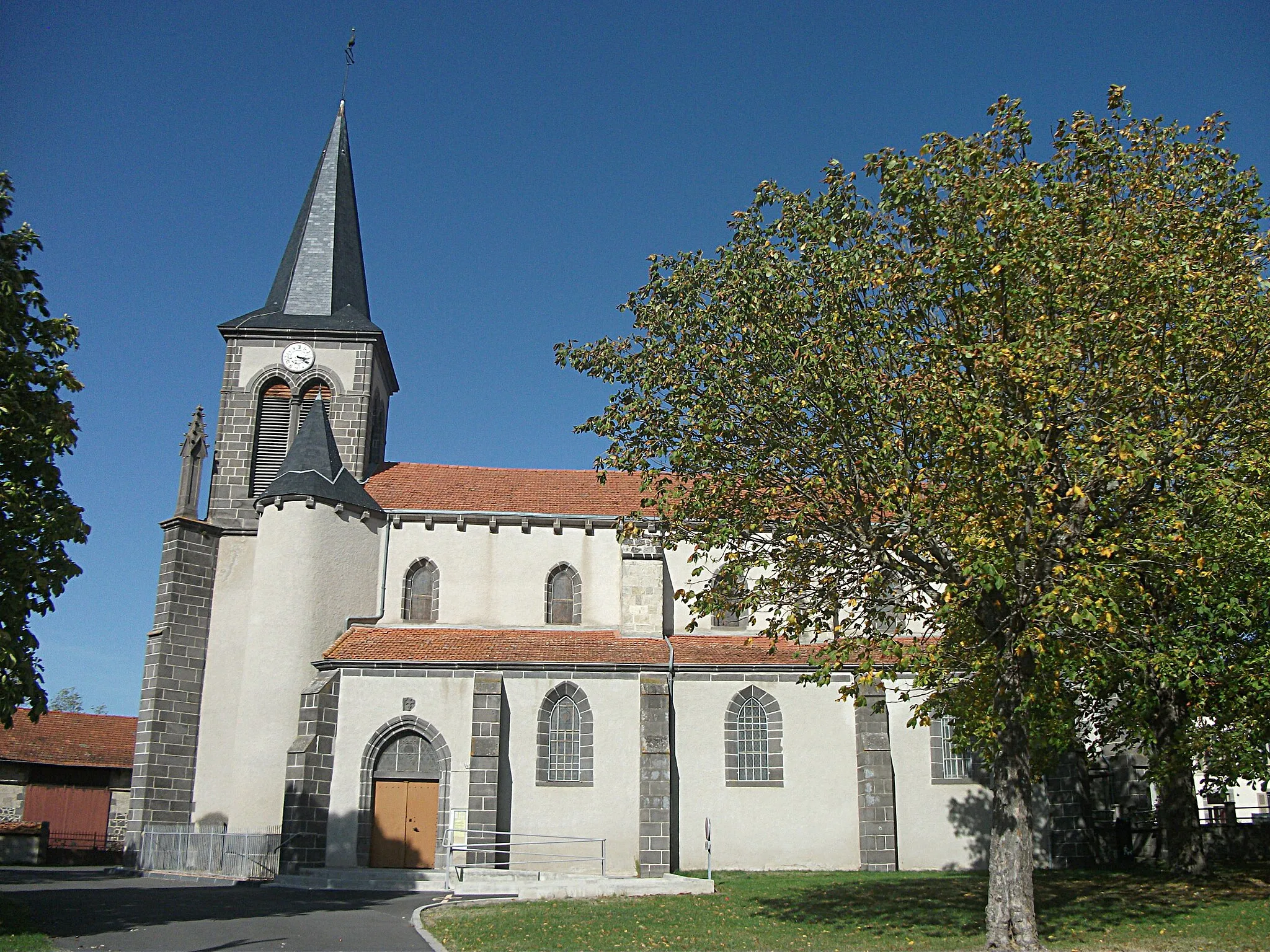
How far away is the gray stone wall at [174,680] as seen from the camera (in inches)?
1081

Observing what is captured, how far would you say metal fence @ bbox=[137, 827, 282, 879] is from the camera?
85.3ft

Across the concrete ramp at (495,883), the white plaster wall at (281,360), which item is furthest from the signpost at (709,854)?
the white plaster wall at (281,360)

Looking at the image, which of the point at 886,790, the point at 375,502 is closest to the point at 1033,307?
the point at 886,790

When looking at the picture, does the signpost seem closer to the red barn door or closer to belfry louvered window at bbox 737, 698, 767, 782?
belfry louvered window at bbox 737, 698, 767, 782

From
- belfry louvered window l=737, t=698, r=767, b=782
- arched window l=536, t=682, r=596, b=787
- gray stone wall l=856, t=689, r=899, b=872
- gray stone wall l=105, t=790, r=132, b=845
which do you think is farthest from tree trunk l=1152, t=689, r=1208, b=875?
gray stone wall l=105, t=790, r=132, b=845

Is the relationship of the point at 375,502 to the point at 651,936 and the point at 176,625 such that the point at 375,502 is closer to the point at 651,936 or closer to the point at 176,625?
the point at 176,625

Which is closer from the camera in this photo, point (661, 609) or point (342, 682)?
point (342, 682)

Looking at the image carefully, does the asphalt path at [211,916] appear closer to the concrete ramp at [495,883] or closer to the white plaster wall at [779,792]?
the concrete ramp at [495,883]

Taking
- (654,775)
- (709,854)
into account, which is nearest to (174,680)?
(654,775)

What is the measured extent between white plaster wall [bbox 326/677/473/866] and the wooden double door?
0.48 metres

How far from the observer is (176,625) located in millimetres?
28938

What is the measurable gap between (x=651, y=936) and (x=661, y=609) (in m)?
14.2

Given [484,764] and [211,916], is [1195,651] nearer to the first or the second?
[211,916]

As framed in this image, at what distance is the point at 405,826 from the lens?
86.5ft
